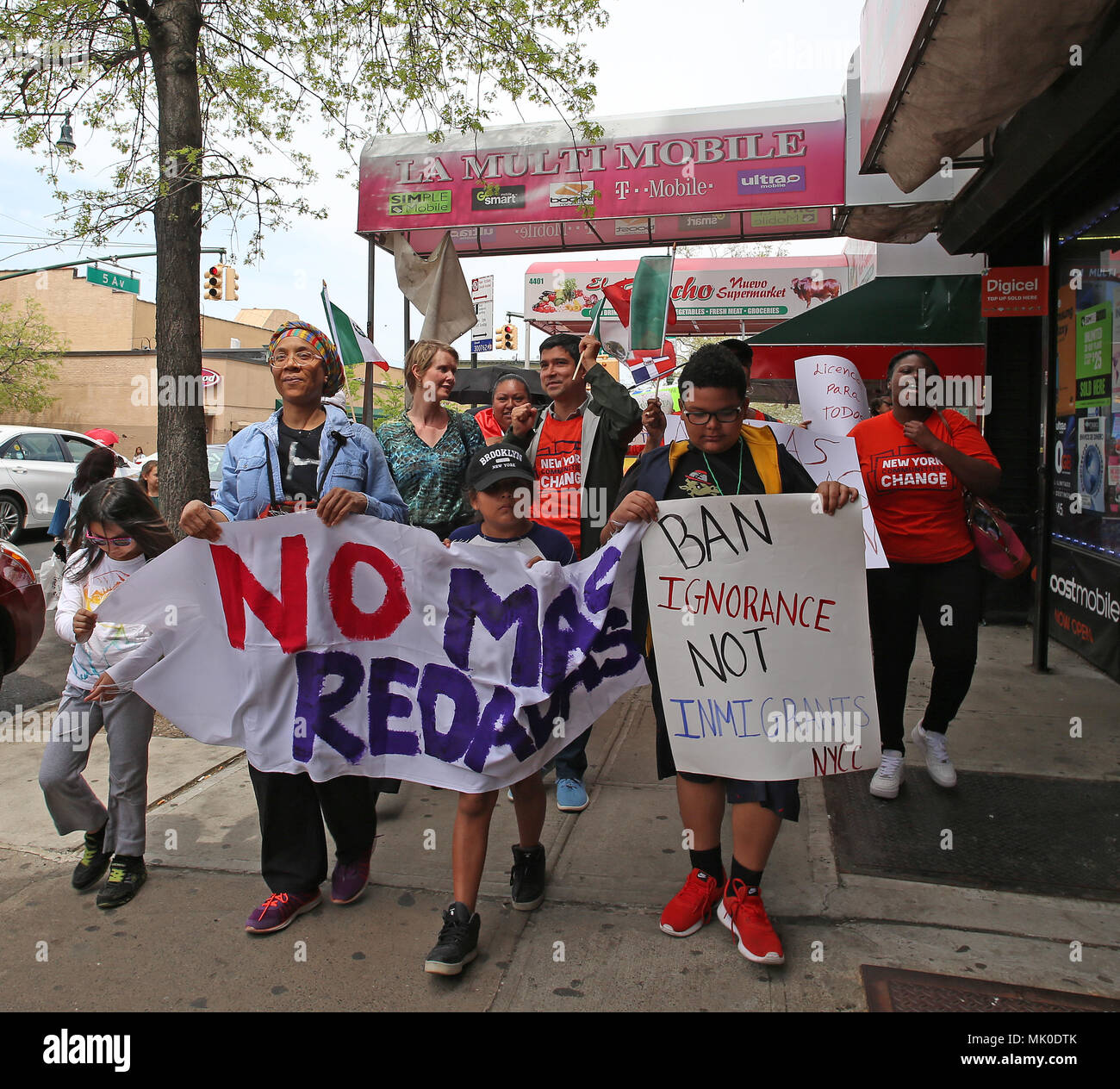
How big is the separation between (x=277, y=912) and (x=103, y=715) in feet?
3.49

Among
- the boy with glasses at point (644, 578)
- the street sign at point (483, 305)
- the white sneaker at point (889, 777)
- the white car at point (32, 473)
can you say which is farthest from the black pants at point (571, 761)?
the street sign at point (483, 305)

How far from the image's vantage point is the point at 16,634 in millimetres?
4633

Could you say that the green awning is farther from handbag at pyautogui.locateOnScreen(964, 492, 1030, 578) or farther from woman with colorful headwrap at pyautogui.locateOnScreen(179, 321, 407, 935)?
woman with colorful headwrap at pyautogui.locateOnScreen(179, 321, 407, 935)

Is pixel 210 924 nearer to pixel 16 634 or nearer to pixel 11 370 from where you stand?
pixel 16 634

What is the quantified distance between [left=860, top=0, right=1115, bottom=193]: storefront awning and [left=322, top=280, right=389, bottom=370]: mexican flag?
3.45 meters

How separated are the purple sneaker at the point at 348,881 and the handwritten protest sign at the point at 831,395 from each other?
10.5 ft

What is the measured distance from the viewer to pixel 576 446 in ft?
13.5

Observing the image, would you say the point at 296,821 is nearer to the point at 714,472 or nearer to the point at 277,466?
the point at 277,466

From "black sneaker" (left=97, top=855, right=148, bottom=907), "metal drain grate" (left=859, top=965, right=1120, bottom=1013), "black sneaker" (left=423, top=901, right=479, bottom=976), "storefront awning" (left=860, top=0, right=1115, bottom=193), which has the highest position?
"storefront awning" (left=860, top=0, right=1115, bottom=193)

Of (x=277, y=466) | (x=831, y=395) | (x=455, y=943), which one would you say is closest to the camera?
(x=455, y=943)

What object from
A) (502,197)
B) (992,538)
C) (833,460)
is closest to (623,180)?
(502,197)

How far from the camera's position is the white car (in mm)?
13930

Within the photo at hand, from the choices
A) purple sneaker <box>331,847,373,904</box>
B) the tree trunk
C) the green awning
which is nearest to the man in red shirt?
purple sneaker <box>331,847,373,904</box>
